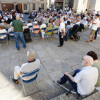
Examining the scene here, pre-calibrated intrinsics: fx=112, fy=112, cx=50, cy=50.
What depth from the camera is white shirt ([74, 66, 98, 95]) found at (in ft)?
7.30

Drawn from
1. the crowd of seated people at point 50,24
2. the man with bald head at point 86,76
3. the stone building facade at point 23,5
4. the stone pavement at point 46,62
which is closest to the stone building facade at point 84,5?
the stone building facade at point 23,5

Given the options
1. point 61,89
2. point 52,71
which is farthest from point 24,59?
point 61,89

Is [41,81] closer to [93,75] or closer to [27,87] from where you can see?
[27,87]

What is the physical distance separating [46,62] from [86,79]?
2.59 metres

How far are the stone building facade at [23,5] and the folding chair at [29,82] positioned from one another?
75.1 ft

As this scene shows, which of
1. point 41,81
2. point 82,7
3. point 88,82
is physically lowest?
point 41,81

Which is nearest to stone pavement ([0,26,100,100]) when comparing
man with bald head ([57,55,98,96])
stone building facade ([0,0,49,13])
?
man with bald head ([57,55,98,96])

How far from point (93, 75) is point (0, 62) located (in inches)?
147

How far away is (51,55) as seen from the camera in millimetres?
5305

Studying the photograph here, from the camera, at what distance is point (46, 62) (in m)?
4.68

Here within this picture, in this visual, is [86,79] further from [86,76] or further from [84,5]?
[84,5]

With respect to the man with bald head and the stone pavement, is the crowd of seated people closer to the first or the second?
the stone pavement

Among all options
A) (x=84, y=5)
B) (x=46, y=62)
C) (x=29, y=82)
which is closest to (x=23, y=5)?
(x=84, y=5)

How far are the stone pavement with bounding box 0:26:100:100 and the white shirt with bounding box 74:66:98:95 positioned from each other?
0.74 metres
